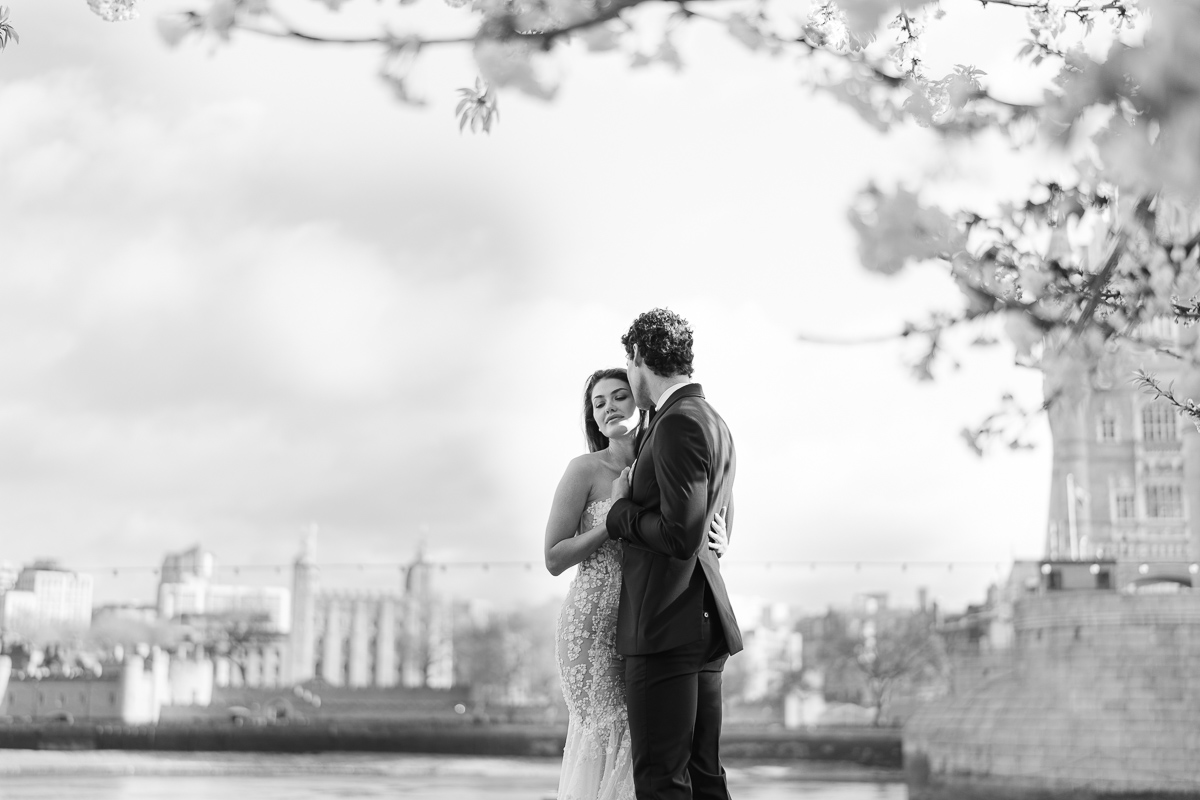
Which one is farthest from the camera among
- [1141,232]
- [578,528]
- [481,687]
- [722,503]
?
[481,687]

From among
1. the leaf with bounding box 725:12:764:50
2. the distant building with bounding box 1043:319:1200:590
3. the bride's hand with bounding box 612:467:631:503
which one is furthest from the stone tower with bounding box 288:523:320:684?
the leaf with bounding box 725:12:764:50

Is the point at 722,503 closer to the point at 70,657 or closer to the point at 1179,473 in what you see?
the point at 1179,473

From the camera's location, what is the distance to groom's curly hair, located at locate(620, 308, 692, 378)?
8.82 ft

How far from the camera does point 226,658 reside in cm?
5847

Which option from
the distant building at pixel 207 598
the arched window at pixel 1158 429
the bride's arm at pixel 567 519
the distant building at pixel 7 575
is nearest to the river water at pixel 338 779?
the bride's arm at pixel 567 519

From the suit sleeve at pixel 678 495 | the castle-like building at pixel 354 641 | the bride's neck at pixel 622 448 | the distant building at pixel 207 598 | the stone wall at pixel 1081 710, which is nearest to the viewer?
the suit sleeve at pixel 678 495

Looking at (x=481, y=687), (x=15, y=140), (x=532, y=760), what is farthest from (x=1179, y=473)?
(x=15, y=140)

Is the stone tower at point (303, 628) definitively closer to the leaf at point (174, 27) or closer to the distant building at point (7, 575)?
the distant building at point (7, 575)

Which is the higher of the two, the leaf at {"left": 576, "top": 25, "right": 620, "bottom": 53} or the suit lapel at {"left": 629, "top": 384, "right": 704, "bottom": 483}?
the leaf at {"left": 576, "top": 25, "right": 620, "bottom": 53}

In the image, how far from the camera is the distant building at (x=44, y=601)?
5638 centimetres

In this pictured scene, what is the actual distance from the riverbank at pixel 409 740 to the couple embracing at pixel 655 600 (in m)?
30.4

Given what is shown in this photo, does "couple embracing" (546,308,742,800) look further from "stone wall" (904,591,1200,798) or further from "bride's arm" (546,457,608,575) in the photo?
"stone wall" (904,591,1200,798)

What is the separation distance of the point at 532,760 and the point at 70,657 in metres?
29.2

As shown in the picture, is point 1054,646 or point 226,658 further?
point 226,658
